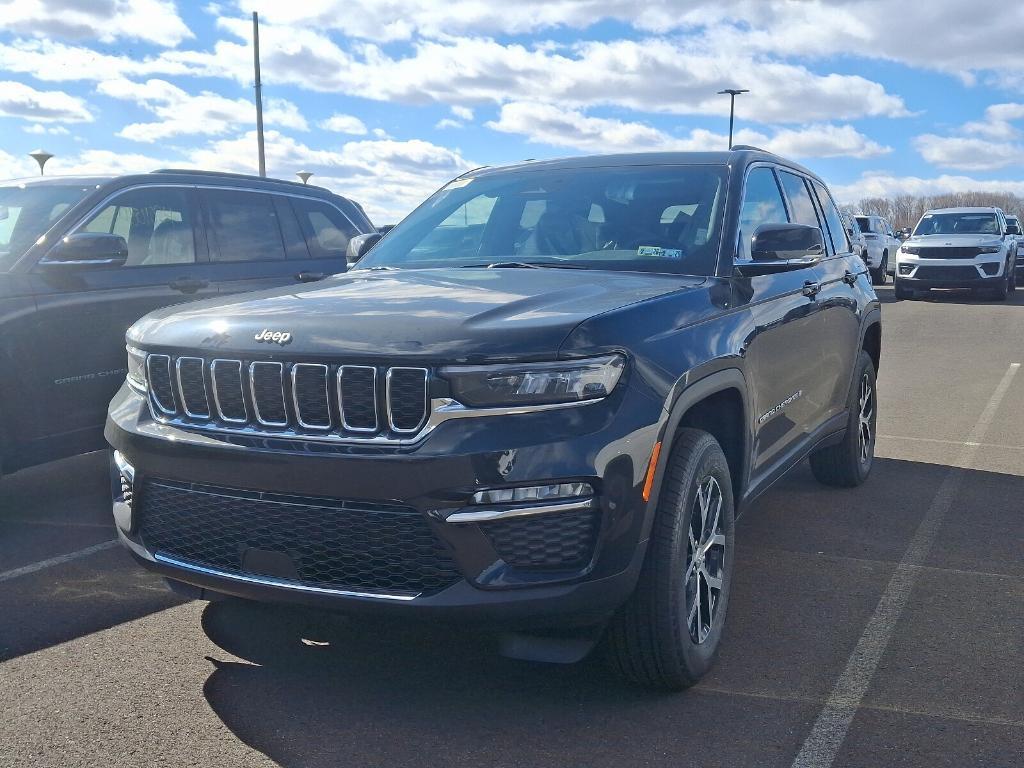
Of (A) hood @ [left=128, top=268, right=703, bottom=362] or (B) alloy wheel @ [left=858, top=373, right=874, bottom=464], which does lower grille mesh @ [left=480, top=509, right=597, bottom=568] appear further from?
(B) alloy wheel @ [left=858, top=373, right=874, bottom=464]

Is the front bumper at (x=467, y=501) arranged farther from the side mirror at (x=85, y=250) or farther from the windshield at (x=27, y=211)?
the windshield at (x=27, y=211)

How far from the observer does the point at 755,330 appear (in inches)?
167

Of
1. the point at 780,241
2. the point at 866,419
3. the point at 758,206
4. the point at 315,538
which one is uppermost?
the point at 758,206

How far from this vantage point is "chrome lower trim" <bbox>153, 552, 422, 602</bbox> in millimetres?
3068

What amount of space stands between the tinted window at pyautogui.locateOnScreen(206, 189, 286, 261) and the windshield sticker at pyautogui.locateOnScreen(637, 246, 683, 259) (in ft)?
11.3

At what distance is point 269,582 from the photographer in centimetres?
321

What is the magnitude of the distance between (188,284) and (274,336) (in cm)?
357

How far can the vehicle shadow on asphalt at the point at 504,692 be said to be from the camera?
317cm

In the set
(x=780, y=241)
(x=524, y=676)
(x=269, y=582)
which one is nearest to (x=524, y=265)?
(x=780, y=241)

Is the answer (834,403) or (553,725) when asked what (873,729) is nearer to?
(553,725)

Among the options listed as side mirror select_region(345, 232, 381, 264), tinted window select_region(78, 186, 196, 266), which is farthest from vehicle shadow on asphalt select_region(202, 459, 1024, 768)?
tinted window select_region(78, 186, 196, 266)

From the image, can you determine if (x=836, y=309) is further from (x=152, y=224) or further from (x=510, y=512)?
(x=152, y=224)

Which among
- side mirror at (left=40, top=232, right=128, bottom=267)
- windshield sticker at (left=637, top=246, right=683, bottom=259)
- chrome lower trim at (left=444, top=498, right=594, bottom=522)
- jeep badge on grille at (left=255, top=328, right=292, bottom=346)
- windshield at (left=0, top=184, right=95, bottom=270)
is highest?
windshield at (left=0, top=184, right=95, bottom=270)

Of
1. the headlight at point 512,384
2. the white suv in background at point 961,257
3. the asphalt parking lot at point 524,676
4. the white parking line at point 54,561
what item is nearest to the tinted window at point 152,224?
the asphalt parking lot at point 524,676
